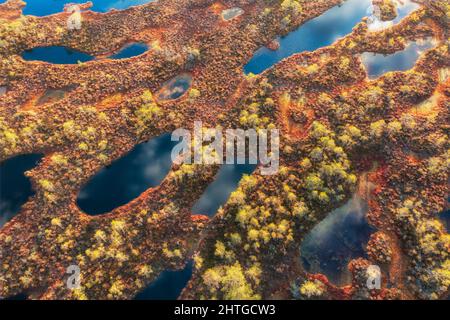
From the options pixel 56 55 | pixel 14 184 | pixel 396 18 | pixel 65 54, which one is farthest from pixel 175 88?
pixel 396 18

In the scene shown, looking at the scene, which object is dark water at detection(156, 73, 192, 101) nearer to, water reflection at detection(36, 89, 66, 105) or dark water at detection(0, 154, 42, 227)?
water reflection at detection(36, 89, 66, 105)

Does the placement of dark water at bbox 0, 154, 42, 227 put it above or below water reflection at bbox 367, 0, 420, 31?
below

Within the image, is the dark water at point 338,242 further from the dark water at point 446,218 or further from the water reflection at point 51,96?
the water reflection at point 51,96

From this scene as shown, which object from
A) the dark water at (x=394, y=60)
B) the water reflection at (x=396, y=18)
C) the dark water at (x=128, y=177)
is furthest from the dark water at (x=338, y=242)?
the water reflection at (x=396, y=18)

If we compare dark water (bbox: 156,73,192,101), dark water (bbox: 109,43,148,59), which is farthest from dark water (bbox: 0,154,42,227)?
dark water (bbox: 109,43,148,59)

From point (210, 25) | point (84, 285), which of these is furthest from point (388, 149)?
point (84, 285)

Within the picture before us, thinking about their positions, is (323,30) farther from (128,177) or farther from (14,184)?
(14,184)

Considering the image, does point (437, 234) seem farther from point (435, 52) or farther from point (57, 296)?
point (57, 296)
